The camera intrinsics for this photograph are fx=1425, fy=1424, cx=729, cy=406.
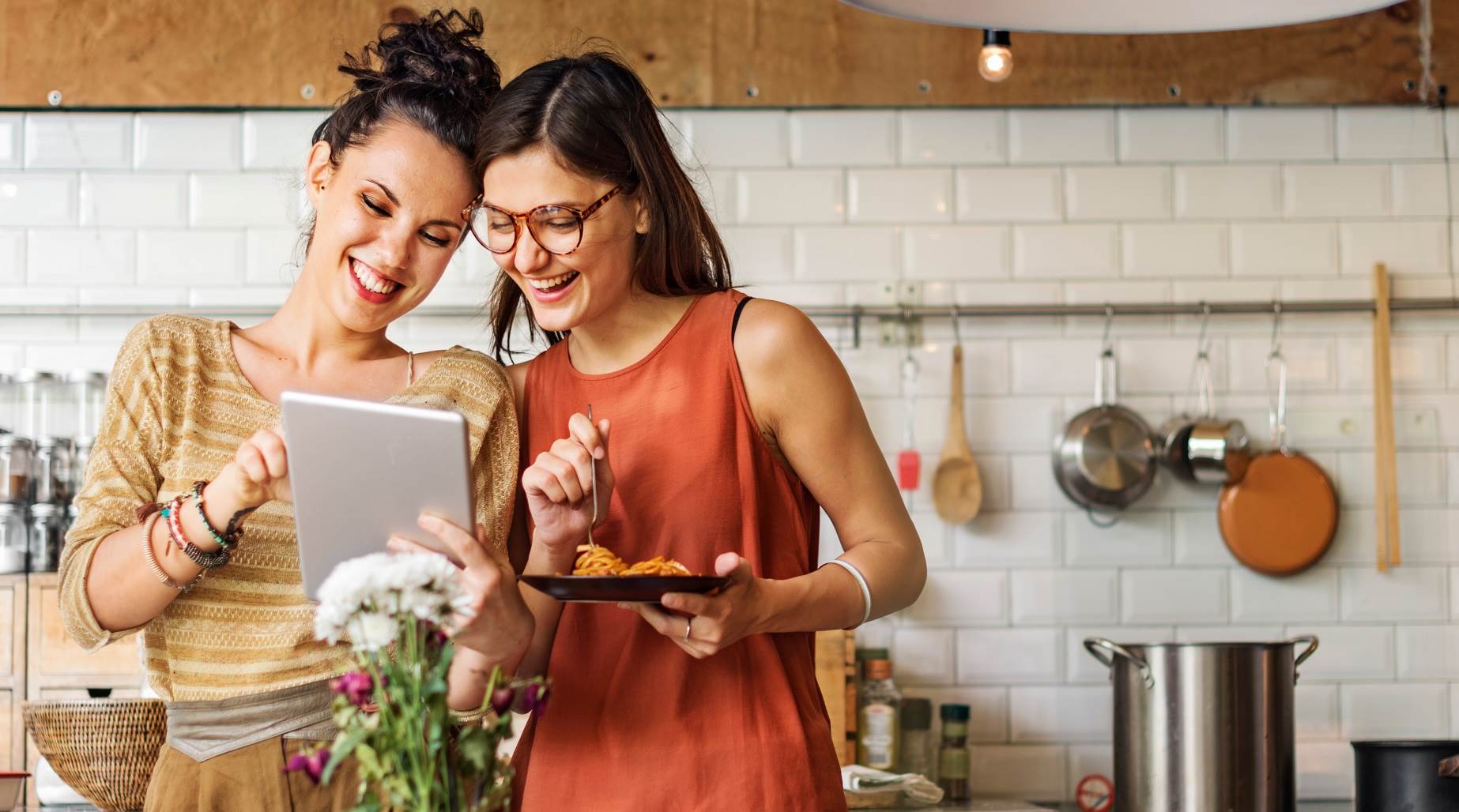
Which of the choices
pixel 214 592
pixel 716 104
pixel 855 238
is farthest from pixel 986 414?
pixel 214 592

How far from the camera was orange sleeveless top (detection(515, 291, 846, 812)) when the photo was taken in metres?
1.47

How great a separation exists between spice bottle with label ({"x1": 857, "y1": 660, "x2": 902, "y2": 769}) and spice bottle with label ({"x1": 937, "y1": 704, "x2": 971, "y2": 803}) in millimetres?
109

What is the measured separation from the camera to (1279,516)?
3322 mm

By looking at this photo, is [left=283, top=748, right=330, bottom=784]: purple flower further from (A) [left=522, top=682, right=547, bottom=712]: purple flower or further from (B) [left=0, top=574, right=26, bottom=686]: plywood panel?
(B) [left=0, top=574, right=26, bottom=686]: plywood panel

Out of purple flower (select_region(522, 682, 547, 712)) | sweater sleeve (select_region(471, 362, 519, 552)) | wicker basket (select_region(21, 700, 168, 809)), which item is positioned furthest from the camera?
wicker basket (select_region(21, 700, 168, 809))

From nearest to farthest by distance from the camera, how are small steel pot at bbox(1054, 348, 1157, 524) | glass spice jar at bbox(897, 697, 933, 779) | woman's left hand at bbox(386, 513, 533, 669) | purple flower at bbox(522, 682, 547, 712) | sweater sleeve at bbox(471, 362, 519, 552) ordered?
purple flower at bbox(522, 682, 547, 712) → woman's left hand at bbox(386, 513, 533, 669) → sweater sleeve at bbox(471, 362, 519, 552) → glass spice jar at bbox(897, 697, 933, 779) → small steel pot at bbox(1054, 348, 1157, 524)

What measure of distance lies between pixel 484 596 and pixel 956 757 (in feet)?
6.60

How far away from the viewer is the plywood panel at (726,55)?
3367mm

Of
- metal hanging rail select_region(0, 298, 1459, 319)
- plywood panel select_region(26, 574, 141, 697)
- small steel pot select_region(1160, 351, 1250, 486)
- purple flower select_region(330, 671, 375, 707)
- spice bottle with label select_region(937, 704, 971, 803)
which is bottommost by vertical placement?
spice bottle with label select_region(937, 704, 971, 803)

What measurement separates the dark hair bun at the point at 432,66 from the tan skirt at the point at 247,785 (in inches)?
29.6

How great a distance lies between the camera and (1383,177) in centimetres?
345

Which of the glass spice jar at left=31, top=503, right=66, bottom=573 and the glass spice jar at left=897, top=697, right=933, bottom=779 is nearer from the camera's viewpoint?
the glass spice jar at left=31, top=503, right=66, bottom=573

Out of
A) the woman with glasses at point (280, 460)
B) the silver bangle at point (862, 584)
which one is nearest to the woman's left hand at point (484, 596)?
the woman with glasses at point (280, 460)

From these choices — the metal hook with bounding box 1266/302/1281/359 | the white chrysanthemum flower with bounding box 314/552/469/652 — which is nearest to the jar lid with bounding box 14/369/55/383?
the white chrysanthemum flower with bounding box 314/552/469/652
